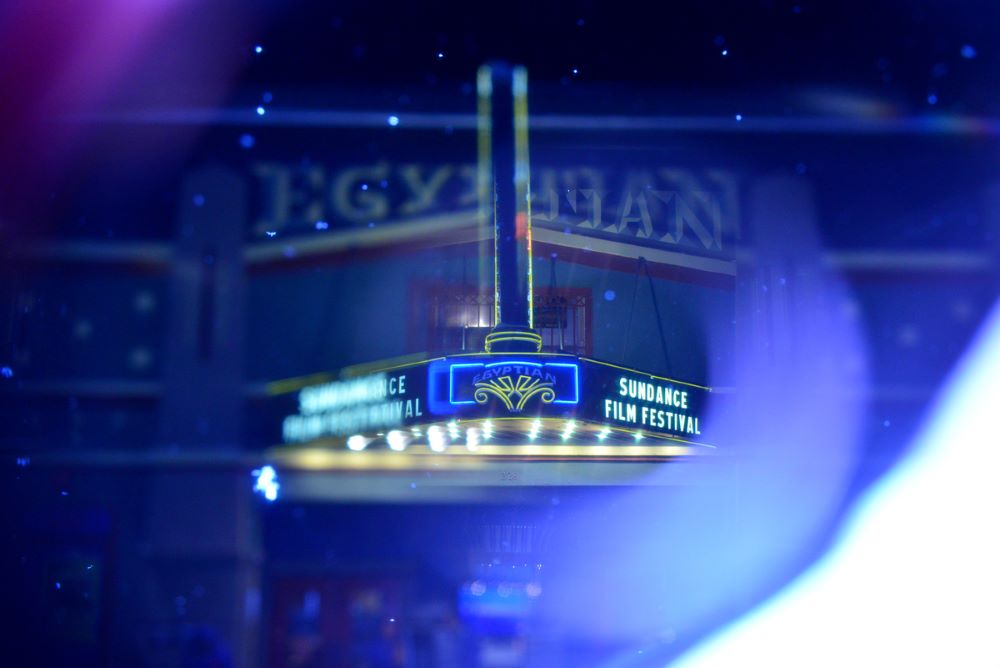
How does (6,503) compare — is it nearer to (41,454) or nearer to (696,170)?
(41,454)

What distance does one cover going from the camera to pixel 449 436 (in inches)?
289

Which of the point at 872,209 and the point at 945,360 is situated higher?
the point at 872,209

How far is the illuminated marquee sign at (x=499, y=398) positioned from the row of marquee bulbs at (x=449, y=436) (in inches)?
5.5

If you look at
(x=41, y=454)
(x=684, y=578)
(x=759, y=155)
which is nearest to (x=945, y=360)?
(x=759, y=155)

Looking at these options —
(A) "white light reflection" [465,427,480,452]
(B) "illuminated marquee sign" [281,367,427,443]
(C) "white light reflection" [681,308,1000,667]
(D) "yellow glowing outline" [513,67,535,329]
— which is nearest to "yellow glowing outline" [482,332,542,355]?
(D) "yellow glowing outline" [513,67,535,329]

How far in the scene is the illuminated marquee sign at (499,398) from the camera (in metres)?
6.25

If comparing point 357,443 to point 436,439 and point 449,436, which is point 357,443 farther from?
point 449,436

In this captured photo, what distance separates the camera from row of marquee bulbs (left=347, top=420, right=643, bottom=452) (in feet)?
22.2

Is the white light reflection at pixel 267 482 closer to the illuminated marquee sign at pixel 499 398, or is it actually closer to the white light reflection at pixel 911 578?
the illuminated marquee sign at pixel 499 398

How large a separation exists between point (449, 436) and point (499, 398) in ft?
4.16

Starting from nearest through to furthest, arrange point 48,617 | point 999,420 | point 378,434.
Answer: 1. point 378,434
2. point 48,617
3. point 999,420

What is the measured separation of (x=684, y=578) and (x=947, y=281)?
4116 millimetres

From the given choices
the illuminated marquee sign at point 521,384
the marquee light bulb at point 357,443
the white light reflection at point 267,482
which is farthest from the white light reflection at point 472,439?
the white light reflection at point 267,482

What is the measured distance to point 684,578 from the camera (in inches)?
316
